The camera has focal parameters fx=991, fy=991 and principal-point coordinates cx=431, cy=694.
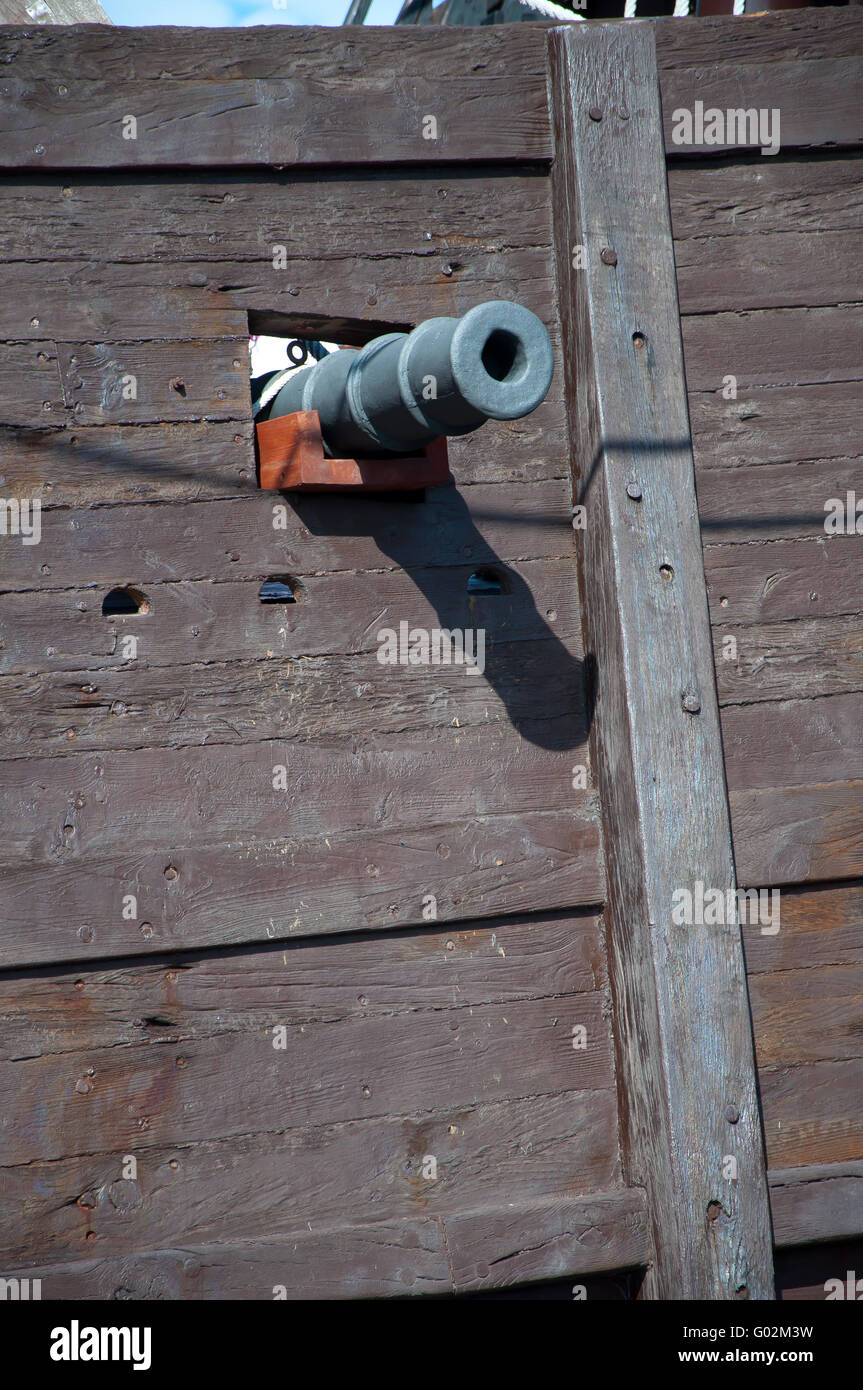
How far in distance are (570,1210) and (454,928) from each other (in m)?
0.74

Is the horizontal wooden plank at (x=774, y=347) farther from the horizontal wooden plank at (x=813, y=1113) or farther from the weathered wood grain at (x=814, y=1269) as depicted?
the weathered wood grain at (x=814, y=1269)

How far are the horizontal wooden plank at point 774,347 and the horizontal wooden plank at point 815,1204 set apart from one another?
1.97 m

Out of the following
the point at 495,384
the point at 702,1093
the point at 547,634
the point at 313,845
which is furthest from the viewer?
the point at 547,634

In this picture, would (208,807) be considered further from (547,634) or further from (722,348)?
(722,348)

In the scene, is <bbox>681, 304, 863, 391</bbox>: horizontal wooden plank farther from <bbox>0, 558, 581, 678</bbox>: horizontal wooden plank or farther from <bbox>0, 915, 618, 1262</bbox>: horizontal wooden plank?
<bbox>0, 915, 618, 1262</bbox>: horizontal wooden plank

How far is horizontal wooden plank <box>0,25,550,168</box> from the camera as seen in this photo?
2559mm

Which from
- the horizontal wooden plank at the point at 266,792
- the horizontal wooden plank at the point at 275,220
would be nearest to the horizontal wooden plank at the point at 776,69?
the horizontal wooden plank at the point at 275,220

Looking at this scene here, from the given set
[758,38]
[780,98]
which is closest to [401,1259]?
[780,98]

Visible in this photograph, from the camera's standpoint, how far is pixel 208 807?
2.54 m

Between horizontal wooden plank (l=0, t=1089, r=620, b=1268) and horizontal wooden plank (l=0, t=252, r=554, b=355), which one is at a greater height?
horizontal wooden plank (l=0, t=252, r=554, b=355)

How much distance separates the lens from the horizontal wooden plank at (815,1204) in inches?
100

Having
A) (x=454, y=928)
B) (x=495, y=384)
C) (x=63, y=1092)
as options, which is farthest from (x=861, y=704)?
(x=63, y=1092)

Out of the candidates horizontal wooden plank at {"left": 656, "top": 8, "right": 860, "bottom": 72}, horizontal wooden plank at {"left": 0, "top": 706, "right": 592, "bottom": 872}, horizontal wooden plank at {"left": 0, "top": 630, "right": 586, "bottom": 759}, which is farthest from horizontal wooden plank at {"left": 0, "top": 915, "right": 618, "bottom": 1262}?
horizontal wooden plank at {"left": 656, "top": 8, "right": 860, "bottom": 72}

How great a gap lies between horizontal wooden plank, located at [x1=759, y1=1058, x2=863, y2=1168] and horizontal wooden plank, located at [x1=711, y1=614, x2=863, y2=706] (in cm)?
103
